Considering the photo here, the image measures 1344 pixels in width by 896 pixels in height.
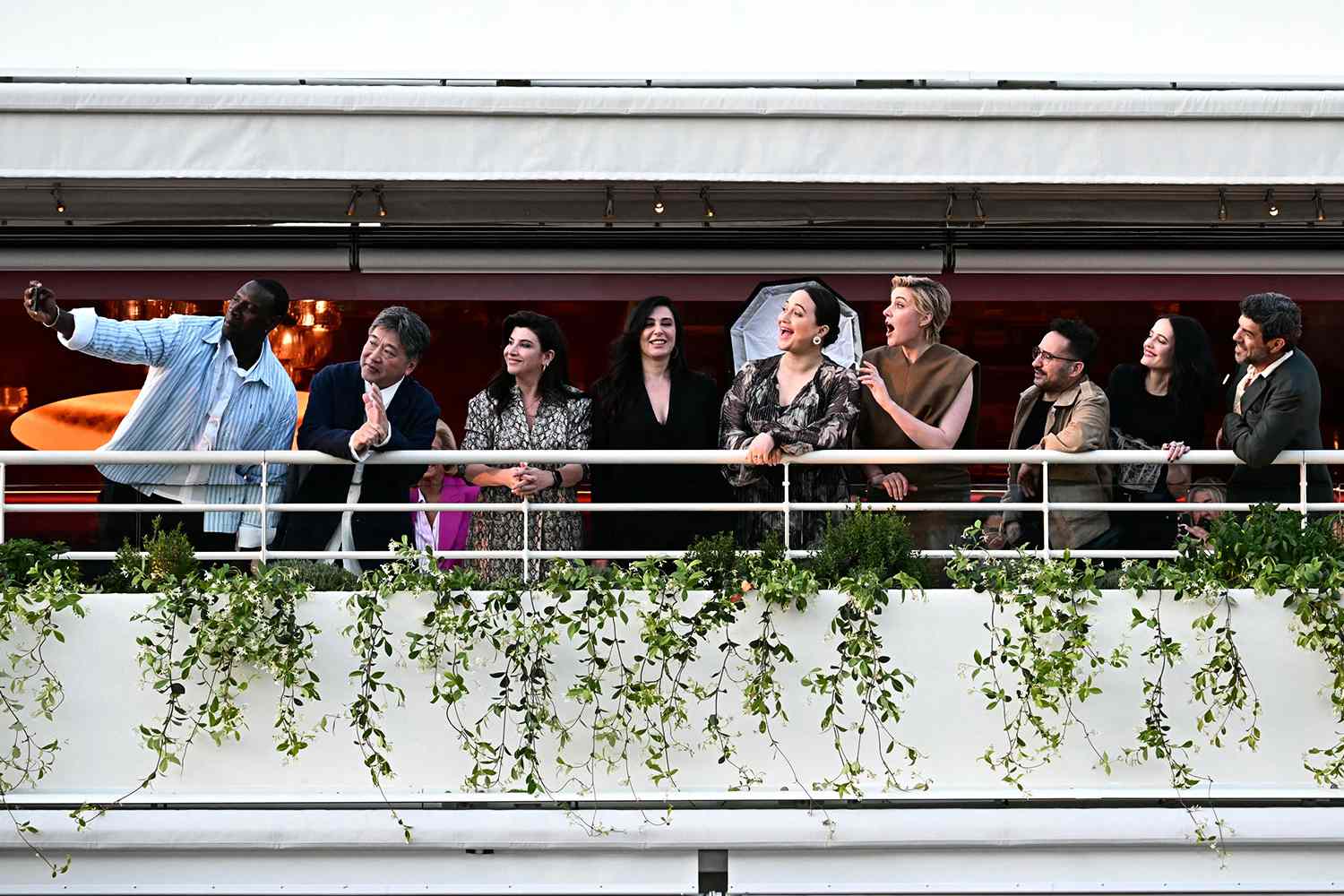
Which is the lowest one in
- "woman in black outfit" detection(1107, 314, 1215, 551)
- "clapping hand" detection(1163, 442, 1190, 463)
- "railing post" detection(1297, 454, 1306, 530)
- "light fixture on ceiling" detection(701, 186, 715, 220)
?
"railing post" detection(1297, 454, 1306, 530)

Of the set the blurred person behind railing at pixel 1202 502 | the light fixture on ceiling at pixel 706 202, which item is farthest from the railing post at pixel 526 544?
the blurred person behind railing at pixel 1202 502

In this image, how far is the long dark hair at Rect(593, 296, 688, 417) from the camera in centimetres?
566

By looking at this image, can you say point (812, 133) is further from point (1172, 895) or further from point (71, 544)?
point (71, 544)

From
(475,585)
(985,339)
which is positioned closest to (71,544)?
(475,585)

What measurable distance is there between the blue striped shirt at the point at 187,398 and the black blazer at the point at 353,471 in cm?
16

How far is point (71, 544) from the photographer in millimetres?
7109

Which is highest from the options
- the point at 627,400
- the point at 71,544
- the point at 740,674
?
the point at 627,400

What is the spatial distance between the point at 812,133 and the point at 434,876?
3.22 meters

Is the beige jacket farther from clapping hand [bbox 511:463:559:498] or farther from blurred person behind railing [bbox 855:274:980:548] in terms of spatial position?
clapping hand [bbox 511:463:559:498]

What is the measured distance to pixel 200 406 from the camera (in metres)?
5.68

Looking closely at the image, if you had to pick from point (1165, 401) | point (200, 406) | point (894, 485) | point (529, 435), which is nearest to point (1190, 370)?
point (1165, 401)

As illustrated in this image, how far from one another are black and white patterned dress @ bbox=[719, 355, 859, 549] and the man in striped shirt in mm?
1717

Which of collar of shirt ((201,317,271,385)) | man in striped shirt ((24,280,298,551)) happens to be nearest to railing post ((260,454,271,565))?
man in striped shirt ((24,280,298,551))

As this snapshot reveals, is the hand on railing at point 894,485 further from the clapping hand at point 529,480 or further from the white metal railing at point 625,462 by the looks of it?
the clapping hand at point 529,480
